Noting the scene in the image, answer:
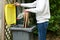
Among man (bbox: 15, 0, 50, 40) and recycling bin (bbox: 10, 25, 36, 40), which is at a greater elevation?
man (bbox: 15, 0, 50, 40)

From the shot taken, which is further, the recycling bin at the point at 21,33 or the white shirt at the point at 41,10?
the recycling bin at the point at 21,33

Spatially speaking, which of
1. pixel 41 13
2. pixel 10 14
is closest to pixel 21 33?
pixel 10 14

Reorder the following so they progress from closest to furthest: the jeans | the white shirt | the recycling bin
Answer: the white shirt
the jeans
the recycling bin

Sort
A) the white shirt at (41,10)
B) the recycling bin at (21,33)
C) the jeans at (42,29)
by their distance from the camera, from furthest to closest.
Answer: the recycling bin at (21,33), the jeans at (42,29), the white shirt at (41,10)

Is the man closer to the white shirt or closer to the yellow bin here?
the white shirt

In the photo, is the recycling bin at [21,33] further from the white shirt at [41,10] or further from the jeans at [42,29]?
the white shirt at [41,10]

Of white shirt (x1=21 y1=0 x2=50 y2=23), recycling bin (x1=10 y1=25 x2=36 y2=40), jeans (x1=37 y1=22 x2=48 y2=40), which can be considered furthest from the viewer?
recycling bin (x1=10 y1=25 x2=36 y2=40)

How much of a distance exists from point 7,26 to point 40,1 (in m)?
1.31

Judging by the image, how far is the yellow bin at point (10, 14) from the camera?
4396 millimetres

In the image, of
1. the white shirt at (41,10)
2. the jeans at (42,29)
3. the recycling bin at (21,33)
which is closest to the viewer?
the white shirt at (41,10)

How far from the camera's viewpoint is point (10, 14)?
14.8 feet

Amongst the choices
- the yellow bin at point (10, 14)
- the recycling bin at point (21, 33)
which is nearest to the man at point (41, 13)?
the recycling bin at point (21, 33)

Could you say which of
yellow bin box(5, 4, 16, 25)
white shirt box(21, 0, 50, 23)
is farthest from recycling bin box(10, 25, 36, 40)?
white shirt box(21, 0, 50, 23)

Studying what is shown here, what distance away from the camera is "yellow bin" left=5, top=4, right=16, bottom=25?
14.4 feet
